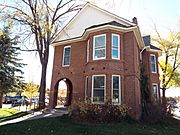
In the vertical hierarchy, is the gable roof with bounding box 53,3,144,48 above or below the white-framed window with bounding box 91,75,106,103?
above

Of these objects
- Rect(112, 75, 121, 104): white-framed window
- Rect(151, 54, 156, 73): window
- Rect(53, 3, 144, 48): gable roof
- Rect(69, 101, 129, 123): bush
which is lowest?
Rect(69, 101, 129, 123): bush

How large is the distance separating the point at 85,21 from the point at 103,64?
7017mm

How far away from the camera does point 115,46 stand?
1423 cm

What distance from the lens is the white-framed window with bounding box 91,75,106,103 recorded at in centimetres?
1333

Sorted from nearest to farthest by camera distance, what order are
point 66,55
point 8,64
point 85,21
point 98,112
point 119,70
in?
point 98,112, point 119,70, point 66,55, point 85,21, point 8,64

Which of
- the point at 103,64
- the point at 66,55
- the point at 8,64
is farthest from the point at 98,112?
the point at 8,64

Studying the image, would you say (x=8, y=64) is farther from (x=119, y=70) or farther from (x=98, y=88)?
(x=119, y=70)

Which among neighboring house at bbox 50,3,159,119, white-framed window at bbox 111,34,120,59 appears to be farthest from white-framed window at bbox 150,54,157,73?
white-framed window at bbox 111,34,120,59

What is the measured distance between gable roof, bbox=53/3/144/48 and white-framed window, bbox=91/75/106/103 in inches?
216

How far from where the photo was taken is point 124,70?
14031 mm

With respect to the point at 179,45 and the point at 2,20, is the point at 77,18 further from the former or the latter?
the point at 179,45

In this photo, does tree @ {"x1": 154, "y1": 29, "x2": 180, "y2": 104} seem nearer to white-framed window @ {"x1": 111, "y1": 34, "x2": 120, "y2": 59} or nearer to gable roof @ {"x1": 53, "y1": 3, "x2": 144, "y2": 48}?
gable roof @ {"x1": 53, "y1": 3, "x2": 144, "y2": 48}

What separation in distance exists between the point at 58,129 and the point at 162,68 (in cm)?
2384

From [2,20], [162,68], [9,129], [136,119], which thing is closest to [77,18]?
[2,20]
